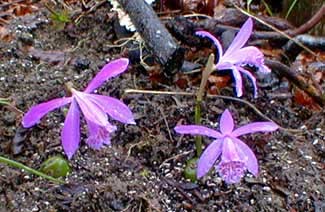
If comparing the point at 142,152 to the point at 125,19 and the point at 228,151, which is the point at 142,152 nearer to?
the point at 228,151

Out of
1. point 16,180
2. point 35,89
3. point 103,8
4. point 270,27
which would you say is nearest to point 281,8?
point 270,27

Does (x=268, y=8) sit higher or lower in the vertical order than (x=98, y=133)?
lower

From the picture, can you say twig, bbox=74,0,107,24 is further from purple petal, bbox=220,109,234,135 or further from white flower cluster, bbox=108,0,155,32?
purple petal, bbox=220,109,234,135

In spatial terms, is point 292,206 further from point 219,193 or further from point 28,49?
point 28,49

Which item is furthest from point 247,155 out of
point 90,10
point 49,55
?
point 90,10

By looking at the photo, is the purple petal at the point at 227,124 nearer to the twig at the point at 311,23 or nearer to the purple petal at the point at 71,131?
the purple petal at the point at 71,131

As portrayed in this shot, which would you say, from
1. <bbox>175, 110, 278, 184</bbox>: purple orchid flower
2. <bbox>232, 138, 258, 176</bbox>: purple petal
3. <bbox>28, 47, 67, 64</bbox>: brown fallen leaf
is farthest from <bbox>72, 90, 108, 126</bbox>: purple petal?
<bbox>28, 47, 67, 64</bbox>: brown fallen leaf
